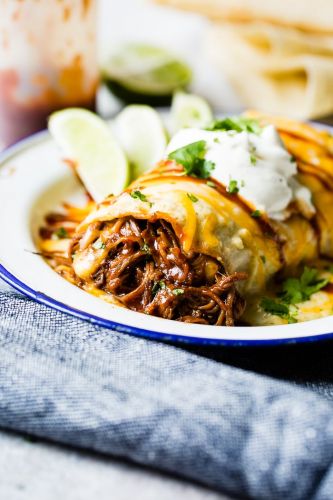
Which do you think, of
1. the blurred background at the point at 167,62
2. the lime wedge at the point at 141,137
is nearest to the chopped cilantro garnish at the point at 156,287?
the lime wedge at the point at 141,137

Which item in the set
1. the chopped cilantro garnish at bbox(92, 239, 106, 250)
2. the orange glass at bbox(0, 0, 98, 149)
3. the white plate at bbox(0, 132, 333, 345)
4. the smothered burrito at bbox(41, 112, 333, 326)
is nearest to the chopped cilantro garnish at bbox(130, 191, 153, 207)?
the smothered burrito at bbox(41, 112, 333, 326)

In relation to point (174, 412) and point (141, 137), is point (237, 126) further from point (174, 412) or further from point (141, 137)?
point (174, 412)

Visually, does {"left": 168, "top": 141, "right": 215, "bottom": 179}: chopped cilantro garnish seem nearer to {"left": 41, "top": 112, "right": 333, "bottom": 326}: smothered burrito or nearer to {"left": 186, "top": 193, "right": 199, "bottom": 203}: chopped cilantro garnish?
{"left": 41, "top": 112, "right": 333, "bottom": 326}: smothered burrito

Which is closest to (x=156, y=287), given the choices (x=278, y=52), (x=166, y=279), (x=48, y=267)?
(x=166, y=279)

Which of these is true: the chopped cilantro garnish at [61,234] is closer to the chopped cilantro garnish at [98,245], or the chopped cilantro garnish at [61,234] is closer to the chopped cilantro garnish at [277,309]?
the chopped cilantro garnish at [98,245]

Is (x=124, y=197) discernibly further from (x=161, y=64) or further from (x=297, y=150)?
(x=161, y=64)

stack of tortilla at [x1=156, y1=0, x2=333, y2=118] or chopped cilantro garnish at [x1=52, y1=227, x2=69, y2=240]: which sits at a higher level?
stack of tortilla at [x1=156, y1=0, x2=333, y2=118]
